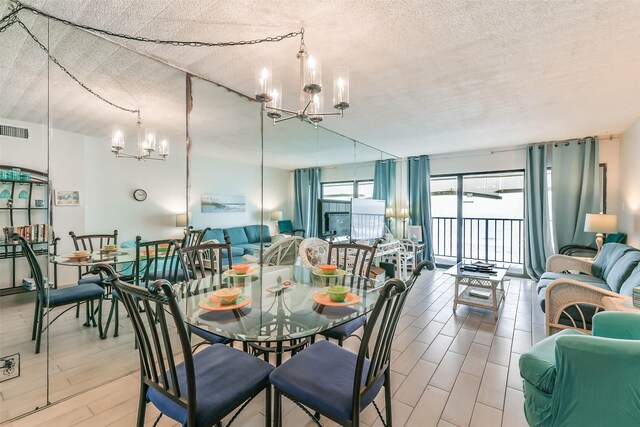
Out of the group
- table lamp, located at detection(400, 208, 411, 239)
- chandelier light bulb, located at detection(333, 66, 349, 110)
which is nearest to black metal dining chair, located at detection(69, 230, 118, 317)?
chandelier light bulb, located at detection(333, 66, 349, 110)

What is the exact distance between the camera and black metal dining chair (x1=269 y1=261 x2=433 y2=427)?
1106 mm

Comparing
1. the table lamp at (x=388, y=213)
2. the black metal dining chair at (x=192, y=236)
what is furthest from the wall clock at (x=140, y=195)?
the table lamp at (x=388, y=213)

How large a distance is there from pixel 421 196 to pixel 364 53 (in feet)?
14.4

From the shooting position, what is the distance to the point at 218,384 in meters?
1.20

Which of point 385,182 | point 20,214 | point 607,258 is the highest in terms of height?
point 385,182

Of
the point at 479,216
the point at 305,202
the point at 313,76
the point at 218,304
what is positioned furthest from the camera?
the point at 479,216

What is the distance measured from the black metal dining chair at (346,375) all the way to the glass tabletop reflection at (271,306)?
182mm

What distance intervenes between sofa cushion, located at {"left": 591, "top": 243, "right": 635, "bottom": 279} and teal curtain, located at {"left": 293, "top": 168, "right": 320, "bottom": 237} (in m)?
3.54

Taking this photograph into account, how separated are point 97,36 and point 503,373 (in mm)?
3793

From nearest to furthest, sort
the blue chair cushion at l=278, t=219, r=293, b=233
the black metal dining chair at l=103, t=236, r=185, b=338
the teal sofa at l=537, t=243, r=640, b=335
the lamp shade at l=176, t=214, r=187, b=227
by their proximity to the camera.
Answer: the black metal dining chair at l=103, t=236, r=185, b=338
the teal sofa at l=537, t=243, r=640, b=335
the lamp shade at l=176, t=214, r=187, b=227
the blue chair cushion at l=278, t=219, r=293, b=233

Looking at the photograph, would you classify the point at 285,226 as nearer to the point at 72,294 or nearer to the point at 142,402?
the point at 72,294

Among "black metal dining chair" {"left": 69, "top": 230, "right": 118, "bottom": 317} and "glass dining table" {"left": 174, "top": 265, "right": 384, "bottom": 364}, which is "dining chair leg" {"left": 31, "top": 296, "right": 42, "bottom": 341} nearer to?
"black metal dining chair" {"left": 69, "top": 230, "right": 118, "bottom": 317}

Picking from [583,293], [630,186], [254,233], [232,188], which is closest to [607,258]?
[630,186]

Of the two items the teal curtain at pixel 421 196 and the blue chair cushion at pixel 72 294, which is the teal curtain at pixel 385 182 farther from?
the blue chair cushion at pixel 72 294
